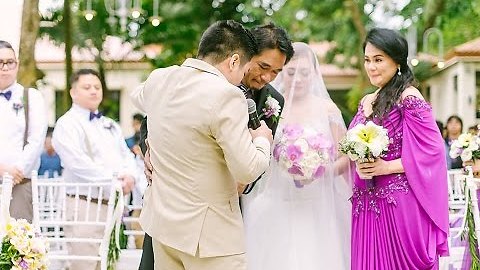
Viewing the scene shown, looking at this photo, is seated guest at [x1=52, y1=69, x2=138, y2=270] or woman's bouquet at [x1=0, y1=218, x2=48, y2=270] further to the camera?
seated guest at [x1=52, y1=69, x2=138, y2=270]

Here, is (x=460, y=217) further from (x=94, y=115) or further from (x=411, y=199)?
(x=94, y=115)

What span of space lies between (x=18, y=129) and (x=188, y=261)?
2765 millimetres

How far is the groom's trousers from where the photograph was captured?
345 centimetres

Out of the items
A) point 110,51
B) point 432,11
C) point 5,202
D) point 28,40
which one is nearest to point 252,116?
point 5,202

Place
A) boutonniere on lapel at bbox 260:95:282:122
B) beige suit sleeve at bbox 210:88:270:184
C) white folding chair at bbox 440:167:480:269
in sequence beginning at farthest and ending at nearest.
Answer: white folding chair at bbox 440:167:480:269 < boutonniere on lapel at bbox 260:95:282:122 < beige suit sleeve at bbox 210:88:270:184

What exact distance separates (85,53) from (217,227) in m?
19.4

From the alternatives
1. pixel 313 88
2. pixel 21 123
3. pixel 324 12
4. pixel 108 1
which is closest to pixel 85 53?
pixel 108 1

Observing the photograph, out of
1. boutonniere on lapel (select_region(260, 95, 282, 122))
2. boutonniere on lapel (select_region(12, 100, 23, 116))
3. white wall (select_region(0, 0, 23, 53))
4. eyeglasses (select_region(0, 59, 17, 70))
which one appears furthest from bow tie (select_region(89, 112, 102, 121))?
white wall (select_region(0, 0, 23, 53))

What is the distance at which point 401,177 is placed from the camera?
14.1 ft

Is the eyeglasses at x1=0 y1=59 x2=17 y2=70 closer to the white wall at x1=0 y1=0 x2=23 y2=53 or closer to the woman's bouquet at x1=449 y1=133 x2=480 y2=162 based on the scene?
the woman's bouquet at x1=449 y1=133 x2=480 y2=162

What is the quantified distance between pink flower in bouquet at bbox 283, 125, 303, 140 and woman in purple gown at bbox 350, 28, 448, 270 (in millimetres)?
432

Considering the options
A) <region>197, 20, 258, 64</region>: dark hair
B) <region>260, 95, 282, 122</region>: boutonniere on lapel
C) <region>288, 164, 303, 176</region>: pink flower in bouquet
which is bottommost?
<region>288, 164, 303, 176</region>: pink flower in bouquet

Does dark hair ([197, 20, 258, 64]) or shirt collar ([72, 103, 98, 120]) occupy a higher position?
dark hair ([197, 20, 258, 64])

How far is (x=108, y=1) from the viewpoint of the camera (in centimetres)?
1806
